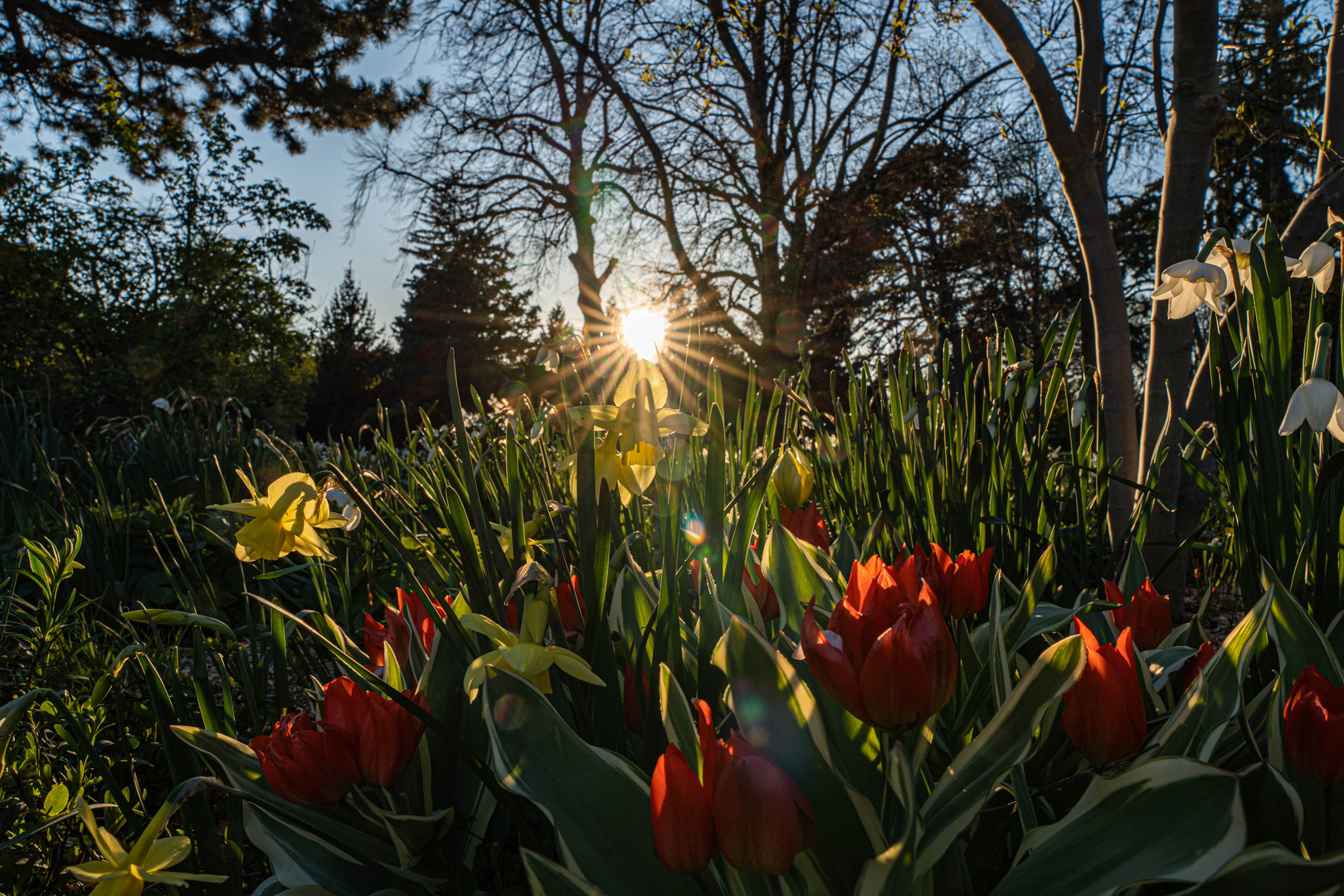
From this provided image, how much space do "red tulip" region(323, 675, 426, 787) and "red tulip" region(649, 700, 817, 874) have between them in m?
0.33

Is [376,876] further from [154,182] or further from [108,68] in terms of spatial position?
[154,182]

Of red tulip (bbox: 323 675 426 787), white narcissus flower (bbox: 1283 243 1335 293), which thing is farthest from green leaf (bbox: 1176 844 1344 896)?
white narcissus flower (bbox: 1283 243 1335 293)

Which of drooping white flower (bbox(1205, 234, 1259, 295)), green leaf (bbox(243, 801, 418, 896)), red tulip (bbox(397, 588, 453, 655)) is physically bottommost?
green leaf (bbox(243, 801, 418, 896))

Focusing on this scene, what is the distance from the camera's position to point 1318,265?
113 centimetres

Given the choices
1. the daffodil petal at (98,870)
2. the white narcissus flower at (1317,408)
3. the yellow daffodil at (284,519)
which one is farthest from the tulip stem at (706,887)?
the white narcissus flower at (1317,408)

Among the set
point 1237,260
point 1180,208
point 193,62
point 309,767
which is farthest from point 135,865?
point 193,62

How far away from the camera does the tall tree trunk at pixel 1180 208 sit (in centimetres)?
183

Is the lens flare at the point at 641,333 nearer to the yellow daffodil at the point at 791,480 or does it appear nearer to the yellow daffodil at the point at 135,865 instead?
the yellow daffodil at the point at 791,480

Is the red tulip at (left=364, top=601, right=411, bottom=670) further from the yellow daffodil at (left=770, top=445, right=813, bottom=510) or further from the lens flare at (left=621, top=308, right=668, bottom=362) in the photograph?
the yellow daffodil at (left=770, top=445, right=813, bottom=510)

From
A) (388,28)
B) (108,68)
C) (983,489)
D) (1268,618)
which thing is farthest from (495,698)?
(108,68)

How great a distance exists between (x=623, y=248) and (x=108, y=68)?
279 inches

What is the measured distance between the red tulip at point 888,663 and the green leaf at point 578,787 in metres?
0.22

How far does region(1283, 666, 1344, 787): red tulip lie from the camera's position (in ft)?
1.83

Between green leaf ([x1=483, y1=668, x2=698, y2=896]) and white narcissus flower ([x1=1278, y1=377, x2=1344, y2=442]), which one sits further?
white narcissus flower ([x1=1278, y1=377, x2=1344, y2=442])
